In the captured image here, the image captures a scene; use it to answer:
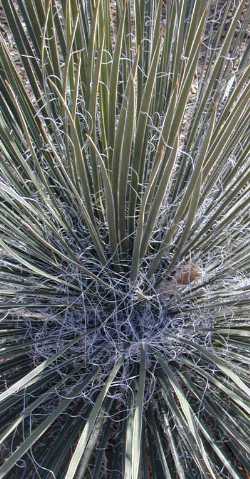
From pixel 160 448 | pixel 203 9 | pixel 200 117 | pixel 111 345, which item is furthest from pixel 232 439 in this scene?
pixel 203 9

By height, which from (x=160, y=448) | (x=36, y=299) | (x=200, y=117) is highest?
(x=200, y=117)

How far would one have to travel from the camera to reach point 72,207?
113cm

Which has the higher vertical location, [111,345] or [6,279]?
[6,279]

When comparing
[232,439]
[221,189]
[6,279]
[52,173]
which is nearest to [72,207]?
[52,173]

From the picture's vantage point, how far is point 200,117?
1.14 m

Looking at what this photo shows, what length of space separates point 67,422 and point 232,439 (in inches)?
12.6

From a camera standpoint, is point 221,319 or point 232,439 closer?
point 232,439

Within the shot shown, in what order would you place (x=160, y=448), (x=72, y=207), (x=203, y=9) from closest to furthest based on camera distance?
(x=203, y=9) < (x=160, y=448) < (x=72, y=207)

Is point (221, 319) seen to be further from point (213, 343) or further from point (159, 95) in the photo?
point (159, 95)

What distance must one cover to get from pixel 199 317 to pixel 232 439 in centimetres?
23

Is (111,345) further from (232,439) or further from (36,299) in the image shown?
(232,439)

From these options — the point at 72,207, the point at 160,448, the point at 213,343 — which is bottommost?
the point at 160,448

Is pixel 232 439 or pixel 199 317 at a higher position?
pixel 199 317

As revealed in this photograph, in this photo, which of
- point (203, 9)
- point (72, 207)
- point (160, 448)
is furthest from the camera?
point (72, 207)
